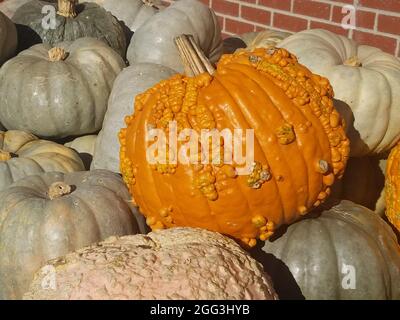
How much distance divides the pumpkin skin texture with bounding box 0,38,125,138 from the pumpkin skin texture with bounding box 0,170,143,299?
2.54 feet

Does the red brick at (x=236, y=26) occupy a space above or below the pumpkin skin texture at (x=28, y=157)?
above

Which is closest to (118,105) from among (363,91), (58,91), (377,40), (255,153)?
(58,91)

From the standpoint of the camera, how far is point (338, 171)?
84.5 inches

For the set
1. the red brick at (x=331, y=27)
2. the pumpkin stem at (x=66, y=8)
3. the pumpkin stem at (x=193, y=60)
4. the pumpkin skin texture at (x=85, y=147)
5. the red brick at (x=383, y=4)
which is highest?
the pumpkin stem at (x=193, y=60)

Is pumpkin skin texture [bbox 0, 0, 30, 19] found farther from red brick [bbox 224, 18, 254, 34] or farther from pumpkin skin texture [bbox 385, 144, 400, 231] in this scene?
pumpkin skin texture [bbox 385, 144, 400, 231]

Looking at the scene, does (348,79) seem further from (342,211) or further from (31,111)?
(31,111)

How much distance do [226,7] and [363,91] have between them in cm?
301

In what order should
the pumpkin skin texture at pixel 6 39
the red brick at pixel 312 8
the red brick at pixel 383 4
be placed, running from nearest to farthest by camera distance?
1. the pumpkin skin texture at pixel 6 39
2. the red brick at pixel 383 4
3. the red brick at pixel 312 8

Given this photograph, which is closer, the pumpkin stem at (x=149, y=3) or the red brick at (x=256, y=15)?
the pumpkin stem at (x=149, y=3)

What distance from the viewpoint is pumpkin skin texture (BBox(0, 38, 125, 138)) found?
3023 mm

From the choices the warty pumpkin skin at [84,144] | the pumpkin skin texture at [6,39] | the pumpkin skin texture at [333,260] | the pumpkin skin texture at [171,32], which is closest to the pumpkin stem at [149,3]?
the pumpkin skin texture at [171,32]

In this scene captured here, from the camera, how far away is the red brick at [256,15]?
4.85m

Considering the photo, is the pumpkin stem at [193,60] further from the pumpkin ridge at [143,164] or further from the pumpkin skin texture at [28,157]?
the pumpkin skin texture at [28,157]

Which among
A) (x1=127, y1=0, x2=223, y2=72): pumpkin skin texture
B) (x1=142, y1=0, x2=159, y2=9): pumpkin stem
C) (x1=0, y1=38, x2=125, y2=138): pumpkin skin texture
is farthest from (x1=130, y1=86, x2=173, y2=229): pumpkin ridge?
(x1=142, y1=0, x2=159, y2=9): pumpkin stem
